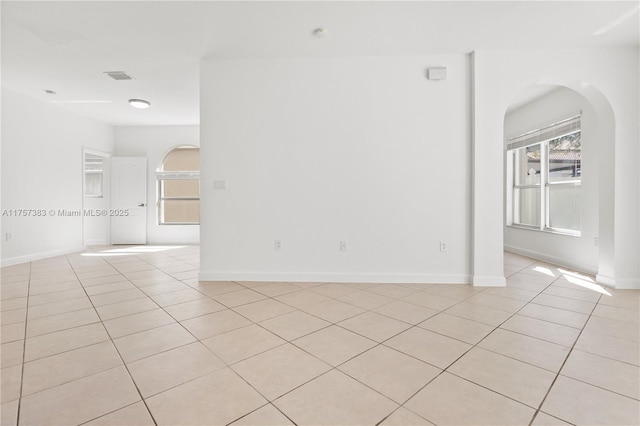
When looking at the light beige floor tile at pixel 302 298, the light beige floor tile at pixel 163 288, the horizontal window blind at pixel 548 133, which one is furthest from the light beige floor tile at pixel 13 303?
the horizontal window blind at pixel 548 133

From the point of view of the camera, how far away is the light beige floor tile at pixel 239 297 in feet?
9.38

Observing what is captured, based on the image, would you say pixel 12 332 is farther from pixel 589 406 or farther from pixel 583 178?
pixel 583 178

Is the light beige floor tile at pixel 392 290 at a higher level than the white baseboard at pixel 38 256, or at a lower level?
lower

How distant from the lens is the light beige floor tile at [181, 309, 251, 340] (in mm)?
2219

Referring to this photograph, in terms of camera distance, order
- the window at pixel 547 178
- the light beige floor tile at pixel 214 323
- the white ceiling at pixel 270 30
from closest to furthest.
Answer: the light beige floor tile at pixel 214 323
the white ceiling at pixel 270 30
the window at pixel 547 178

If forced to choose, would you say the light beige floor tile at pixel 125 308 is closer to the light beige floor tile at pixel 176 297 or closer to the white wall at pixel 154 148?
the light beige floor tile at pixel 176 297

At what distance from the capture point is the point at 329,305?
9.18 feet

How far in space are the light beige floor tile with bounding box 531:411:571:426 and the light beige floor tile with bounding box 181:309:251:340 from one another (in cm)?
185

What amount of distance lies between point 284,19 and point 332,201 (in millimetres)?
1926

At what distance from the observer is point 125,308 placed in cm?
274

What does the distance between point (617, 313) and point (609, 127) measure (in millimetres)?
2180

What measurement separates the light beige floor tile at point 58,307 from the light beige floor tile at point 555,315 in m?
3.98

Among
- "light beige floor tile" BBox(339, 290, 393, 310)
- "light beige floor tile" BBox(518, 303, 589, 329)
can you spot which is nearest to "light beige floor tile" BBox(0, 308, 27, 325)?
"light beige floor tile" BBox(339, 290, 393, 310)

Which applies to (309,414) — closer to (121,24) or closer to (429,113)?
(429,113)
